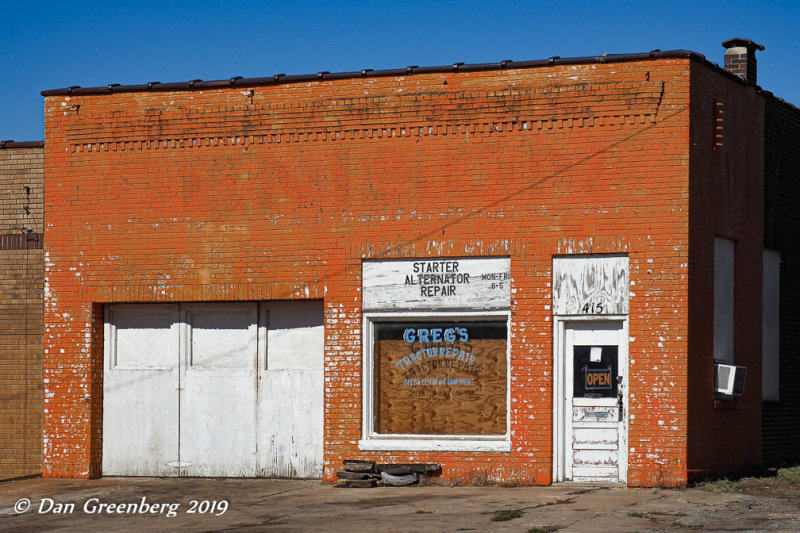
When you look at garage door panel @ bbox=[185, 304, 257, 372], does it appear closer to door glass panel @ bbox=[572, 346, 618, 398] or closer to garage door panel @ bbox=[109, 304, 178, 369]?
garage door panel @ bbox=[109, 304, 178, 369]

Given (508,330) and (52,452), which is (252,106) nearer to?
(508,330)

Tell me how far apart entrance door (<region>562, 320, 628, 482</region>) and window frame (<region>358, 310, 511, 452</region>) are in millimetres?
827

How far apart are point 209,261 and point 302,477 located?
3.40 meters

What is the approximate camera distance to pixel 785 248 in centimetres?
1756

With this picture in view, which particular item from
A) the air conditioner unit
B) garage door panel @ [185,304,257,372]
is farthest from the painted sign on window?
the air conditioner unit

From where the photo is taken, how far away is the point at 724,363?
51.1 feet

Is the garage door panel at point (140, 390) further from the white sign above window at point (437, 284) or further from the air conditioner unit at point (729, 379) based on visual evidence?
the air conditioner unit at point (729, 379)

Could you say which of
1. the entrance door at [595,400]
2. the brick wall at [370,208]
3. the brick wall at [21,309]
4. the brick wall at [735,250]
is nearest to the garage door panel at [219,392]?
the brick wall at [370,208]

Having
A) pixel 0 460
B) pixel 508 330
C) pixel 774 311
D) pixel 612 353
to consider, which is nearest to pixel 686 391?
pixel 612 353

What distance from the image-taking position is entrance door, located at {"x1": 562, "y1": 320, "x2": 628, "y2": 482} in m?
14.6

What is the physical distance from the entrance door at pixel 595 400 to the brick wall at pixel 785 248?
353cm

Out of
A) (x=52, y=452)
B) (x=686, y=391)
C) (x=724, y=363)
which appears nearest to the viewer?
(x=686, y=391)

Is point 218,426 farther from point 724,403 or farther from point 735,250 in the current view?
point 735,250

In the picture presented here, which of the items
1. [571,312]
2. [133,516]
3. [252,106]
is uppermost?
[252,106]
